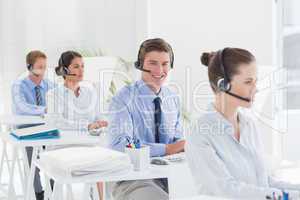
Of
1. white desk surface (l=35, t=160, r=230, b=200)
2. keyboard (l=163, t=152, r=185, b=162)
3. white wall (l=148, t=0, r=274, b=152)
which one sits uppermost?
white wall (l=148, t=0, r=274, b=152)

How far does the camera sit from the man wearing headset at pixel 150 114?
2656 millimetres

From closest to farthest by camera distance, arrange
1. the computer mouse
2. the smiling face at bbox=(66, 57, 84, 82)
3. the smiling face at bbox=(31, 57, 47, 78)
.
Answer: the computer mouse
the smiling face at bbox=(66, 57, 84, 82)
the smiling face at bbox=(31, 57, 47, 78)

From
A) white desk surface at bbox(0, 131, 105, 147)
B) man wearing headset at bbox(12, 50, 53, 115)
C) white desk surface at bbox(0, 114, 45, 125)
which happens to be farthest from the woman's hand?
man wearing headset at bbox(12, 50, 53, 115)

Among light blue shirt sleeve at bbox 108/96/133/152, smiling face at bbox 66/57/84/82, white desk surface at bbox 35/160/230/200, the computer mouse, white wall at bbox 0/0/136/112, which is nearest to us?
white desk surface at bbox 35/160/230/200

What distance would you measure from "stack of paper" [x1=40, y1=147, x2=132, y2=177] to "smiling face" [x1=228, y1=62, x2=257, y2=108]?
57 centimetres

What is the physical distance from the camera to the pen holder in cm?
222

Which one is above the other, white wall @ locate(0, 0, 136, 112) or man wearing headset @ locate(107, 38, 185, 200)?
white wall @ locate(0, 0, 136, 112)

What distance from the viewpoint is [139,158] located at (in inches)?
87.2

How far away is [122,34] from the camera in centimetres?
544

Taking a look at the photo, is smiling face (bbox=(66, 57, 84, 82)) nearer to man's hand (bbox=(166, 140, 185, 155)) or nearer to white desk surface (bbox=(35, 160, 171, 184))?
man's hand (bbox=(166, 140, 185, 155))

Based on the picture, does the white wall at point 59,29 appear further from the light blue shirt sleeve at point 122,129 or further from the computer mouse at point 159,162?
the computer mouse at point 159,162

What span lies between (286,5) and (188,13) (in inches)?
40.0

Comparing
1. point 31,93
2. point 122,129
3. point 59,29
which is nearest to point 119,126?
point 122,129

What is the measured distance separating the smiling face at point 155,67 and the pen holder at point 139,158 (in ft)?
2.21
